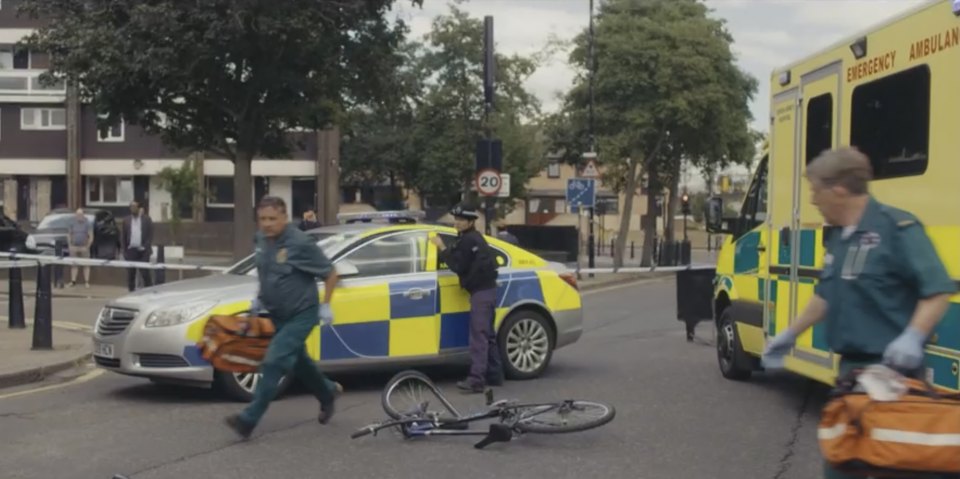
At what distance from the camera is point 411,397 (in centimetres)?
850

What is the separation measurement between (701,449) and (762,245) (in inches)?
114

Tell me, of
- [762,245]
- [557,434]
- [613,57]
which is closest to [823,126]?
[762,245]

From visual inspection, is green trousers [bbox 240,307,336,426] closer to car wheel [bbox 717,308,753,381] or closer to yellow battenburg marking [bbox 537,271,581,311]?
yellow battenburg marking [bbox 537,271,581,311]

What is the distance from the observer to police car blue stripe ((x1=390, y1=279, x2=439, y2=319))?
10125 mm

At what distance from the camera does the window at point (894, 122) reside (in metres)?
7.41

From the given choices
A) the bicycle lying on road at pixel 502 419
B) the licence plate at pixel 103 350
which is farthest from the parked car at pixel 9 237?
the bicycle lying on road at pixel 502 419

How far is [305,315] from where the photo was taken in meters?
7.98

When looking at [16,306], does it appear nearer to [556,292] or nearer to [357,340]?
[357,340]

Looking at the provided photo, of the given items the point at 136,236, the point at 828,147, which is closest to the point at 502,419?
the point at 828,147

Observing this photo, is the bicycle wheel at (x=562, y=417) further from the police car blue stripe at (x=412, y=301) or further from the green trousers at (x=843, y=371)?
the green trousers at (x=843, y=371)

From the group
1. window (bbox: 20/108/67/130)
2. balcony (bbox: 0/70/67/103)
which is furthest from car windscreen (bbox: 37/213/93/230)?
window (bbox: 20/108/67/130)

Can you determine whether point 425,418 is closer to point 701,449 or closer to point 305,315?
point 305,315

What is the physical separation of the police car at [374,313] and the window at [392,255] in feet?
0.04

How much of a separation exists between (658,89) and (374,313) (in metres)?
25.3
